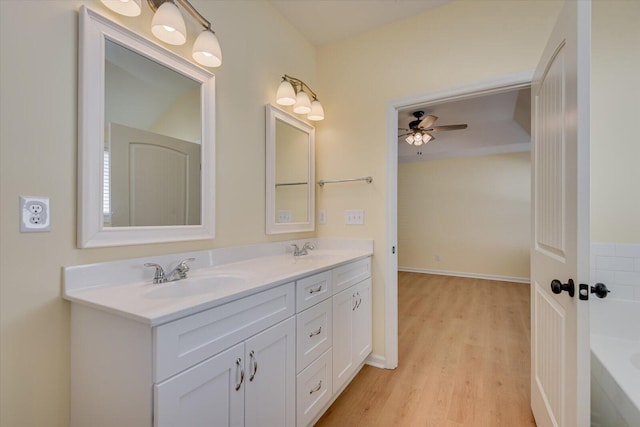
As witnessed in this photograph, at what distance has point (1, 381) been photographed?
88 centimetres

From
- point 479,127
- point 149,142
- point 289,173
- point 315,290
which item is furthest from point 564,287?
point 479,127

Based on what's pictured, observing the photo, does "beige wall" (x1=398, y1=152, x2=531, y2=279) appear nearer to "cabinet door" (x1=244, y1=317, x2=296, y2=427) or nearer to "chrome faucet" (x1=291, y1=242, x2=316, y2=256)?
"chrome faucet" (x1=291, y1=242, x2=316, y2=256)

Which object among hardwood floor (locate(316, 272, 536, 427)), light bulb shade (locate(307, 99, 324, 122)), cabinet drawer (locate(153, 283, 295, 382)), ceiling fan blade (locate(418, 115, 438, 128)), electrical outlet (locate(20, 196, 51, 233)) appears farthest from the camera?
ceiling fan blade (locate(418, 115, 438, 128))

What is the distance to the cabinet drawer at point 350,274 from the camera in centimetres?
169

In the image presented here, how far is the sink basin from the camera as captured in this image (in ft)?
3.76

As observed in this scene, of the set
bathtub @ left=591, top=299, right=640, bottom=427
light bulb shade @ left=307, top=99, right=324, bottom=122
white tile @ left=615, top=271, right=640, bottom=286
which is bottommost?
bathtub @ left=591, top=299, right=640, bottom=427

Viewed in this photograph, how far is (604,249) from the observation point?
1.51 m

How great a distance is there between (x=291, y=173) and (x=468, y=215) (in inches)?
160

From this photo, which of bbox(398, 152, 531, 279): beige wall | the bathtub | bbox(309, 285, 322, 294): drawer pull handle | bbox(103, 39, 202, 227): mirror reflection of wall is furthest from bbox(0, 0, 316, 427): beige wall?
bbox(398, 152, 531, 279): beige wall

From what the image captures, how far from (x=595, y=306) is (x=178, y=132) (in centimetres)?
241

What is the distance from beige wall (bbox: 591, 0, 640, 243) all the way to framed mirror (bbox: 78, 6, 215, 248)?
2.08 m

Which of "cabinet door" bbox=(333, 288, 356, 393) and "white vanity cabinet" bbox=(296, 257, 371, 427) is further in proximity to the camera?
"cabinet door" bbox=(333, 288, 356, 393)

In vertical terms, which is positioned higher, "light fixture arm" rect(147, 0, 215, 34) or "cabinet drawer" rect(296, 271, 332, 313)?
"light fixture arm" rect(147, 0, 215, 34)

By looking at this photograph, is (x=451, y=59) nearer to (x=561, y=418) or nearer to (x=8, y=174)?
(x=561, y=418)
